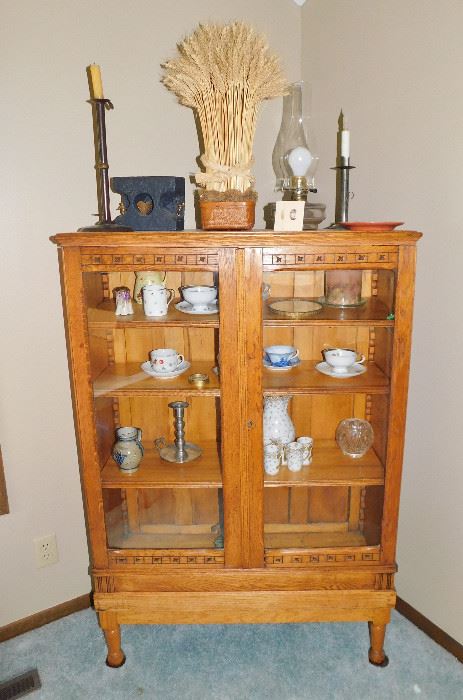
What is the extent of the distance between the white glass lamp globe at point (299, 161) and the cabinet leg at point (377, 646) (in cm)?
171

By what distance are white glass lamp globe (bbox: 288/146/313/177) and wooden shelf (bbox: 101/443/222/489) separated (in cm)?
112

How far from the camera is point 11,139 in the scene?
1887 mm

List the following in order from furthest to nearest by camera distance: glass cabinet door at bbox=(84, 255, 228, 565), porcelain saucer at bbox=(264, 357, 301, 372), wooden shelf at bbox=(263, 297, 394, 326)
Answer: porcelain saucer at bbox=(264, 357, 301, 372) < glass cabinet door at bbox=(84, 255, 228, 565) < wooden shelf at bbox=(263, 297, 394, 326)

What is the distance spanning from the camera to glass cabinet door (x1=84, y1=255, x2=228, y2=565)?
6.25 feet

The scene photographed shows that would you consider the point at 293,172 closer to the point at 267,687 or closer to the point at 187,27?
the point at 187,27

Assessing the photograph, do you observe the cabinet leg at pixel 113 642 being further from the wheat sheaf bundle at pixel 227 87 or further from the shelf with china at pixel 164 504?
the wheat sheaf bundle at pixel 227 87

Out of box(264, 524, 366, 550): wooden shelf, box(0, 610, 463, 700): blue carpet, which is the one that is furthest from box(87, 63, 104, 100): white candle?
box(0, 610, 463, 700): blue carpet

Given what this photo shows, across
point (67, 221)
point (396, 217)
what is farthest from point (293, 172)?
point (67, 221)

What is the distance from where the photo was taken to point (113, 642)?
205cm

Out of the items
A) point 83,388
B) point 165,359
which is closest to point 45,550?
point 83,388

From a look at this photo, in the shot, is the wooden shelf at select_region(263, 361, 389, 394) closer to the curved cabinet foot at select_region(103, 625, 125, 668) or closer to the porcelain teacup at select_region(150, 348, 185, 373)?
the porcelain teacup at select_region(150, 348, 185, 373)

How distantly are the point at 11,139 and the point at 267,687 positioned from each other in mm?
2174

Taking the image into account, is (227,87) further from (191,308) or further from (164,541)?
(164,541)

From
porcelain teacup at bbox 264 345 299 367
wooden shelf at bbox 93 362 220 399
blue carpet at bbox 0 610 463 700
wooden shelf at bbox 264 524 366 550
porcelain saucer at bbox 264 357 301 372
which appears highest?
porcelain teacup at bbox 264 345 299 367
